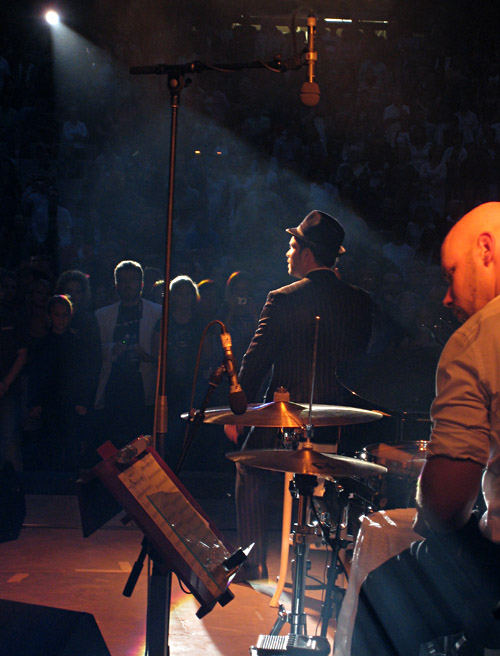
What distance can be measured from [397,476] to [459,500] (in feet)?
3.76

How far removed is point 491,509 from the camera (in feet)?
4.88

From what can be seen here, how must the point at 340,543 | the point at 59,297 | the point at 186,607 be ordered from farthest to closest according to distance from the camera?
the point at 59,297 → the point at 186,607 → the point at 340,543

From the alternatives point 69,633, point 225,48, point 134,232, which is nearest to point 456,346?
point 69,633

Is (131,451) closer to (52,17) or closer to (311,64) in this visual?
(311,64)

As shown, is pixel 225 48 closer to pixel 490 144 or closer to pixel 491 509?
pixel 490 144

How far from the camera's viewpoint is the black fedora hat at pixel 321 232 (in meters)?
3.25

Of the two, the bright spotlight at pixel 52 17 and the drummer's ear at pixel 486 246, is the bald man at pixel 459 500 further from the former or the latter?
the bright spotlight at pixel 52 17

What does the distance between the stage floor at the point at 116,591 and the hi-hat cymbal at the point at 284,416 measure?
82cm

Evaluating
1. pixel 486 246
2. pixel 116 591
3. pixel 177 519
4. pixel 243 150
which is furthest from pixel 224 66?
pixel 243 150

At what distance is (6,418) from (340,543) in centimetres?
244

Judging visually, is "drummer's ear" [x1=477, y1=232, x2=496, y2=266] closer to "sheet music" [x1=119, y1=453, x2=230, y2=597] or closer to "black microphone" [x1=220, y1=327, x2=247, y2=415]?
"black microphone" [x1=220, y1=327, x2=247, y2=415]

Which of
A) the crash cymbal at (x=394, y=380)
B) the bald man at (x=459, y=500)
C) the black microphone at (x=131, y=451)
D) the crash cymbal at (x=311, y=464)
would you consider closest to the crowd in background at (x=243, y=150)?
→ the crash cymbal at (x=394, y=380)

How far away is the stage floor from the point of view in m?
2.83

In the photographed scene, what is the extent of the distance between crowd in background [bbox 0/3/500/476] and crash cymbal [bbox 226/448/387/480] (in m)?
4.20
